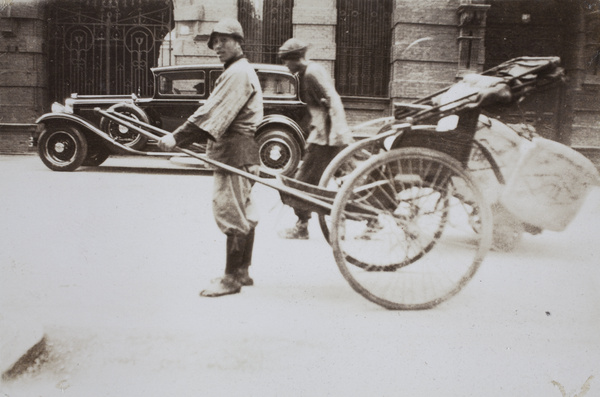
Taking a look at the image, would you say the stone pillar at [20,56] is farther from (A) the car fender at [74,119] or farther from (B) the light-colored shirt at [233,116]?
(B) the light-colored shirt at [233,116]

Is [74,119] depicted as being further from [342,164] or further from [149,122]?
[342,164]

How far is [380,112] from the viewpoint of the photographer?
3.70 metres

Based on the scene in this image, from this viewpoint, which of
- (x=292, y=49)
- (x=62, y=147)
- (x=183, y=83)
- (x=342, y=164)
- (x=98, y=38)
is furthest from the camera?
(x=183, y=83)

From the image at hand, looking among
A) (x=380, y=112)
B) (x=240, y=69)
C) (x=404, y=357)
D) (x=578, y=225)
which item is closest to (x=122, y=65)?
(x=240, y=69)

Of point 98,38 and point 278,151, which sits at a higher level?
point 98,38

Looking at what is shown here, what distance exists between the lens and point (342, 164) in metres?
3.58

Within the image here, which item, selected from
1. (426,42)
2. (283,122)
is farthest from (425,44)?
(283,122)

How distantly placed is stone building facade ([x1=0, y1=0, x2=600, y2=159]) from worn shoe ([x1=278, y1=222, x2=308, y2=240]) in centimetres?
75

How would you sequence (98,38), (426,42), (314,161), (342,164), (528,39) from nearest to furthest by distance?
(426,42), (528,39), (98,38), (342,164), (314,161)

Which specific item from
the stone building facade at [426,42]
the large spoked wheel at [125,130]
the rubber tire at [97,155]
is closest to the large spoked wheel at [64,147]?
the rubber tire at [97,155]

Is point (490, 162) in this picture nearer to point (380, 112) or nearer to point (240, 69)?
point (380, 112)

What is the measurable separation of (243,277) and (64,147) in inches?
83.9

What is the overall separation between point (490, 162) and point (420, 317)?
3.13 ft

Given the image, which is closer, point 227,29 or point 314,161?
point 227,29
